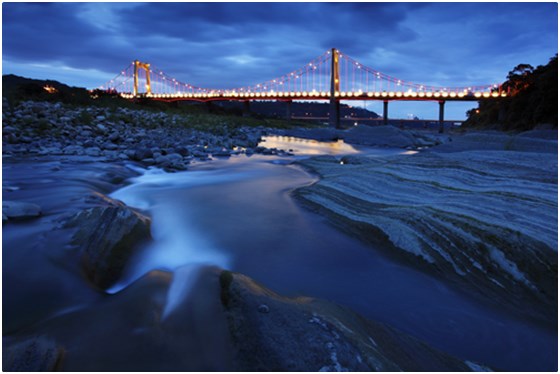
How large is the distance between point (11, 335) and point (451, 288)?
3714 mm

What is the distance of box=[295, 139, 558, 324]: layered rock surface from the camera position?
3.20 metres

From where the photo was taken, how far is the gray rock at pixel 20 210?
14.2 feet

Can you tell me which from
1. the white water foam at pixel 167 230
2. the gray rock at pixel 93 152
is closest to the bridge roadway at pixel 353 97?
the gray rock at pixel 93 152

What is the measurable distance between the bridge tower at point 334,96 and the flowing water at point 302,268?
5615cm

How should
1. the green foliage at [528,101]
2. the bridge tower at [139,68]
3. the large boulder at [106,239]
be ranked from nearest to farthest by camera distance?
the large boulder at [106,239] < the green foliage at [528,101] < the bridge tower at [139,68]

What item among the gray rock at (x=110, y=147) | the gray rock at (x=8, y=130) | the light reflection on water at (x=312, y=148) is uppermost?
the gray rock at (x=8, y=130)

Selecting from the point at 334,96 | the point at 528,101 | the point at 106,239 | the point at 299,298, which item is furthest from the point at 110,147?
the point at 334,96

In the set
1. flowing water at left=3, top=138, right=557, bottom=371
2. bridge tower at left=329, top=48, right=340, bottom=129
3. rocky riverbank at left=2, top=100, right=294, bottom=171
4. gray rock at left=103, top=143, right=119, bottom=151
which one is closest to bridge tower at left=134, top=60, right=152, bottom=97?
bridge tower at left=329, top=48, right=340, bottom=129

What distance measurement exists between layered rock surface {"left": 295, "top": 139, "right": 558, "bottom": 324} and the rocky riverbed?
14 millimetres

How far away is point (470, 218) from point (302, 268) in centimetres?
Result: 213

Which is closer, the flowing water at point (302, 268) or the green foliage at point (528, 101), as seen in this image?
the flowing water at point (302, 268)

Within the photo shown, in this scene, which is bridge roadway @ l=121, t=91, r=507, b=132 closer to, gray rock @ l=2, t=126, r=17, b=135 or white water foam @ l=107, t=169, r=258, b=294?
gray rock @ l=2, t=126, r=17, b=135

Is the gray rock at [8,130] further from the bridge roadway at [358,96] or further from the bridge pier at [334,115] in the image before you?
the bridge pier at [334,115]

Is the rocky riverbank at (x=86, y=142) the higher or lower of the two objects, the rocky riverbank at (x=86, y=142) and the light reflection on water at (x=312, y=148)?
the higher
